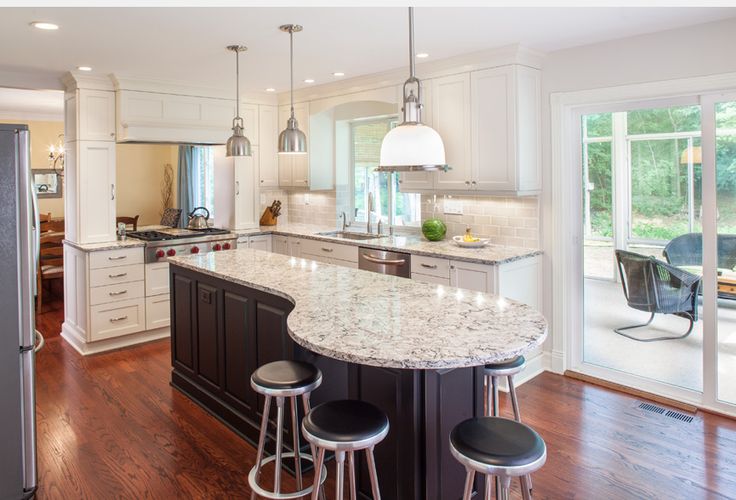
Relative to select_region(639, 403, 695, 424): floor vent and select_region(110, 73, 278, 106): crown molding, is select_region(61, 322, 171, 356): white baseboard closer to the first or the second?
select_region(110, 73, 278, 106): crown molding

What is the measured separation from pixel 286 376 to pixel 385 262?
2.28 meters

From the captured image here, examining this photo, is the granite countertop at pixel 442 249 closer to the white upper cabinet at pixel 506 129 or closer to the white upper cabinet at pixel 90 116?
the white upper cabinet at pixel 506 129

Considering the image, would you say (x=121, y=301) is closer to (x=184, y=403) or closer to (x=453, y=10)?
(x=184, y=403)

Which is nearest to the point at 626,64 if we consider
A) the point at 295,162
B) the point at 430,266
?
the point at 430,266

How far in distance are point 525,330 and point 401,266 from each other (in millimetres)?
2440

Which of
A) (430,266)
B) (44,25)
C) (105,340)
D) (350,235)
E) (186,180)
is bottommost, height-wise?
(105,340)

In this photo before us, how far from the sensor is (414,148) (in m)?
2.19

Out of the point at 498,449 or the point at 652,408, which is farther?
the point at 652,408

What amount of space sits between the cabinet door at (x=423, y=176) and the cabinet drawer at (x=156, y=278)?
239 cm

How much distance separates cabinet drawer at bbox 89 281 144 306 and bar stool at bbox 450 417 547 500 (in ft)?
13.3

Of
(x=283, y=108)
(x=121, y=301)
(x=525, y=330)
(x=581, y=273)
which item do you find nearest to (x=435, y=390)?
(x=525, y=330)

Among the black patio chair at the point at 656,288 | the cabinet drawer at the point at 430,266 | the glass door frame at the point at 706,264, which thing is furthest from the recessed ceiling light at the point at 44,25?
the black patio chair at the point at 656,288

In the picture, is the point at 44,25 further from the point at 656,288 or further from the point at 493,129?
the point at 656,288

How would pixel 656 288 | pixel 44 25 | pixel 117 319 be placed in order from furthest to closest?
pixel 117 319, pixel 656 288, pixel 44 25
